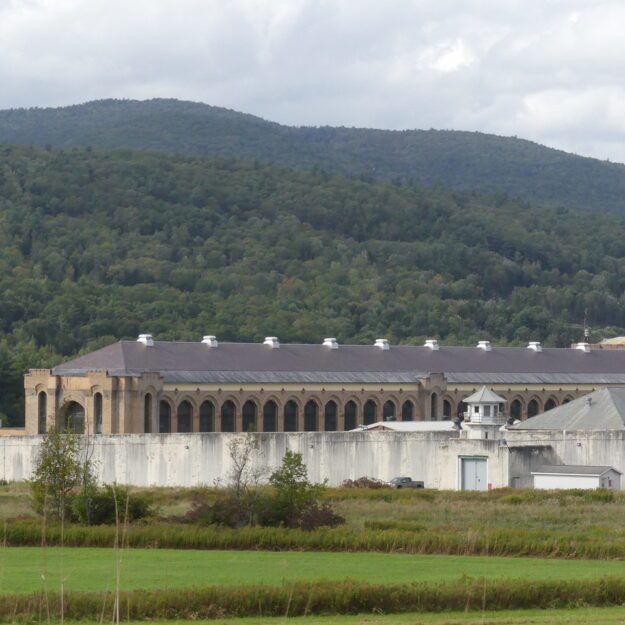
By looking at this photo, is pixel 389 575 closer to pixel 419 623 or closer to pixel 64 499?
pixel 419 623

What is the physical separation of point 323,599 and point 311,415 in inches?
2581

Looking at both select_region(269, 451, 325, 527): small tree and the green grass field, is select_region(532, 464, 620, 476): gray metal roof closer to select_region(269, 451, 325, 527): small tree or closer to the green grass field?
select_region(269, 451, 325, 527): small tree

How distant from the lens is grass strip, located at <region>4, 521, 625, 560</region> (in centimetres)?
3372

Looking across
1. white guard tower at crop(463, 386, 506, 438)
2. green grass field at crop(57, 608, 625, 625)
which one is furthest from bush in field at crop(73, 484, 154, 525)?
white guard tower at crop(463, 386, 506, 438)

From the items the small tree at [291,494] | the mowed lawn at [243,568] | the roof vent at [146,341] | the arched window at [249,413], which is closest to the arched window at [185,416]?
the arched window at [249,413]

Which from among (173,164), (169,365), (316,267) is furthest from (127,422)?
(173,164)

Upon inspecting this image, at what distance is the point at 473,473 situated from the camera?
59.0m

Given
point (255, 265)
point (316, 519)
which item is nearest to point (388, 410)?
point (316, 519)

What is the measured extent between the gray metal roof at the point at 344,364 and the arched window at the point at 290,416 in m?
1.36

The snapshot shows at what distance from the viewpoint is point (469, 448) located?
194 ft

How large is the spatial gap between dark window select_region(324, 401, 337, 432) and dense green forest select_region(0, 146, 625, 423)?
70.1ft

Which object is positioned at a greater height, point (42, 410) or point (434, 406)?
point (434, 406)

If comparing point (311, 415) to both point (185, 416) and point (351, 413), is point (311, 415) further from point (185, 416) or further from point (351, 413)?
point (185, 416)

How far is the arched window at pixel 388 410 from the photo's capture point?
92.1 metres
